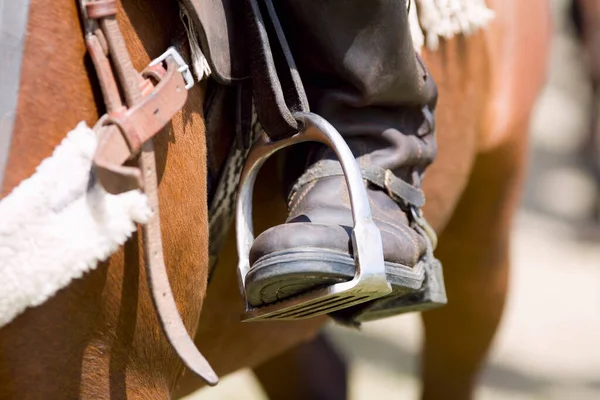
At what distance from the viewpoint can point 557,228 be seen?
19.9ft

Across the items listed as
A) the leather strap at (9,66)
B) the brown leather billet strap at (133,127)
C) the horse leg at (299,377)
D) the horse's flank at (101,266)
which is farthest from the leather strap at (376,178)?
the horse leg at (299,377)

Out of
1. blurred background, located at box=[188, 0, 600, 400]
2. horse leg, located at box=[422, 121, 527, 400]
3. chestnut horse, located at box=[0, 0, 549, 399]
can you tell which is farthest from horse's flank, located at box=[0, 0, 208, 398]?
blurred background, located at box=[188, 0, 600, 400]

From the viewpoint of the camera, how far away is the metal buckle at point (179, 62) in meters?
1.03

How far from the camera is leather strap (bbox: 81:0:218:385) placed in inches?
36.3

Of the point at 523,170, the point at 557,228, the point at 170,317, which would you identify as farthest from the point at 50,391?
the point at 557,228

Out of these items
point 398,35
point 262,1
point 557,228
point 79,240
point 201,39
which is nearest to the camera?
point 79,240

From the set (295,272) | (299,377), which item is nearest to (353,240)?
(295,272)

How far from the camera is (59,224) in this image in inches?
35.9

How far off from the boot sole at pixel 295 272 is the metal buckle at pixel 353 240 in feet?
0.04

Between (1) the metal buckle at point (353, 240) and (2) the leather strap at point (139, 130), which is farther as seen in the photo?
(1) the metal buckle at point (353, 240)

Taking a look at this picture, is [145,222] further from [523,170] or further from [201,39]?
[523,170]

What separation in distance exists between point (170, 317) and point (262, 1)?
42cm

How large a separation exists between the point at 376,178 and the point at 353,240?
18 cm

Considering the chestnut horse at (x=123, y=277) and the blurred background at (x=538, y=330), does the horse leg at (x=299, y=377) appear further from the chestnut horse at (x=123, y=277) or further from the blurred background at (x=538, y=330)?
the chestnut horse at (x=123, y=277)
